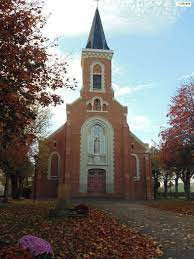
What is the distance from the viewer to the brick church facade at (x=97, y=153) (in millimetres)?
37312

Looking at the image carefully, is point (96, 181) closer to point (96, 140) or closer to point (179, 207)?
point (96, 140)

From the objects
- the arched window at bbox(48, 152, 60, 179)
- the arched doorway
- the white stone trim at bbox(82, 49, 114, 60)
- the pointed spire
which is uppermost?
the pointed spire

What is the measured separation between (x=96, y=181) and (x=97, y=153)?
11.1 ft

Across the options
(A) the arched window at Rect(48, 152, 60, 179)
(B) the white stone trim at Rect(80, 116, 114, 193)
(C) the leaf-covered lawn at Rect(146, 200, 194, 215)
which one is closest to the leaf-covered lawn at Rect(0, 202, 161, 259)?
(C) the leaf-covered lawn at Rect(146, 200, 194, 215)

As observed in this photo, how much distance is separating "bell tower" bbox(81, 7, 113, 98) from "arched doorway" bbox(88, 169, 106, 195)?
9.74 m

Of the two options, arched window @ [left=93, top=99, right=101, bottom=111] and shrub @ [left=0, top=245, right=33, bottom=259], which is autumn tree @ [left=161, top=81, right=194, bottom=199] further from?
shrub @ [left=0, top=245, right=33, bottom=259]

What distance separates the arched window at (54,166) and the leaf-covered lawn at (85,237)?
23385 millimetres

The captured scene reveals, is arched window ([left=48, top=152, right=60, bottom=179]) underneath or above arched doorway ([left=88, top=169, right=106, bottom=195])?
above

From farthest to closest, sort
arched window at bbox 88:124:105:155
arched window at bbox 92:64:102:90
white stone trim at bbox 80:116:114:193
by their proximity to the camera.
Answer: arched window at bbox 92:64:102:90 → arched window at bbox 88:124:105:155 → white stone trim at bbox 80:116:114:193

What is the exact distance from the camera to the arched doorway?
3759 cm

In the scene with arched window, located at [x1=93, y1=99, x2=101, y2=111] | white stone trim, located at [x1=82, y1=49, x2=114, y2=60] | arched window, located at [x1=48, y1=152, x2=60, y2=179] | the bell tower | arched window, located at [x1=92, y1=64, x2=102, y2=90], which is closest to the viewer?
arched window, located at [x1=48, y1=152, x2=60, y2=179]

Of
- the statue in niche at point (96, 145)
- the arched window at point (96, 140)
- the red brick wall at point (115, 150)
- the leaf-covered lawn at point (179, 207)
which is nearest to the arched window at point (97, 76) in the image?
the red brick wall at point (115, 150)

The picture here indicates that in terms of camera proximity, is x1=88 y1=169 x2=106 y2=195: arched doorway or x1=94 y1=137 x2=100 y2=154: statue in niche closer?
x1=88 y1=169 x2=106 y2=195: arched doorway

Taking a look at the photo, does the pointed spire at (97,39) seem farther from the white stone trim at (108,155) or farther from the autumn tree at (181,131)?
the autumn tree at (181,131)
